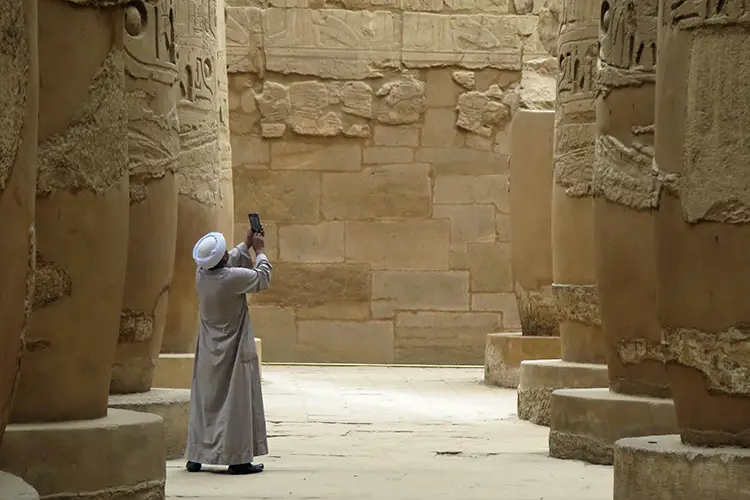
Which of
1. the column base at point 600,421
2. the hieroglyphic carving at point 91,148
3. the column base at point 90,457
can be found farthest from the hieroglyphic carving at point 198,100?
the column base at point 90,457

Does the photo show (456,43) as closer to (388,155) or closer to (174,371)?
(388,155)

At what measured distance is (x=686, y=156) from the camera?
485 centimetres

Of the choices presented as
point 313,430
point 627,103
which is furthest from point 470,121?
point 627,103

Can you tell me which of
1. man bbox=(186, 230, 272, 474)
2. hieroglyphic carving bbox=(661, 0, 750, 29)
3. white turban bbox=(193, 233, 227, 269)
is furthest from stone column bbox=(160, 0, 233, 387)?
hieroglyphic carving bbox=(661, 0, 750, 29)

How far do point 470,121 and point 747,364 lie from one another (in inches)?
419

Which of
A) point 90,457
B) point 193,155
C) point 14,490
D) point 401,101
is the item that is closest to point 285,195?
point 401,101

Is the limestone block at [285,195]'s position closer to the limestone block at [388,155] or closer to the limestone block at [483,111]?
the limestone block at [388,155]

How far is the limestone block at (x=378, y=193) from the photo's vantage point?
15164 millimetres

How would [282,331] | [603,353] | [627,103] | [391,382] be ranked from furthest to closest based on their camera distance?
[282,331], [391,382], [603,353], [627,103]

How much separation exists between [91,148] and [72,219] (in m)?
0.27

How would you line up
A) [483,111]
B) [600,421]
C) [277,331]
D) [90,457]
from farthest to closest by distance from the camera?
[483,111]
[277,331]
[600,421]
[90,457]

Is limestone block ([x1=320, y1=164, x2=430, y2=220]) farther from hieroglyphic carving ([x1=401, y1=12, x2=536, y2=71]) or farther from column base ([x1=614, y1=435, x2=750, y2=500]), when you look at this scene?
column base ([x1=614, y1=435, x2=750, y2=500])

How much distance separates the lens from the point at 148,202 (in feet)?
23.7

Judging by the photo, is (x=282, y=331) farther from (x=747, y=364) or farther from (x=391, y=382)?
(x=747, y=364)
